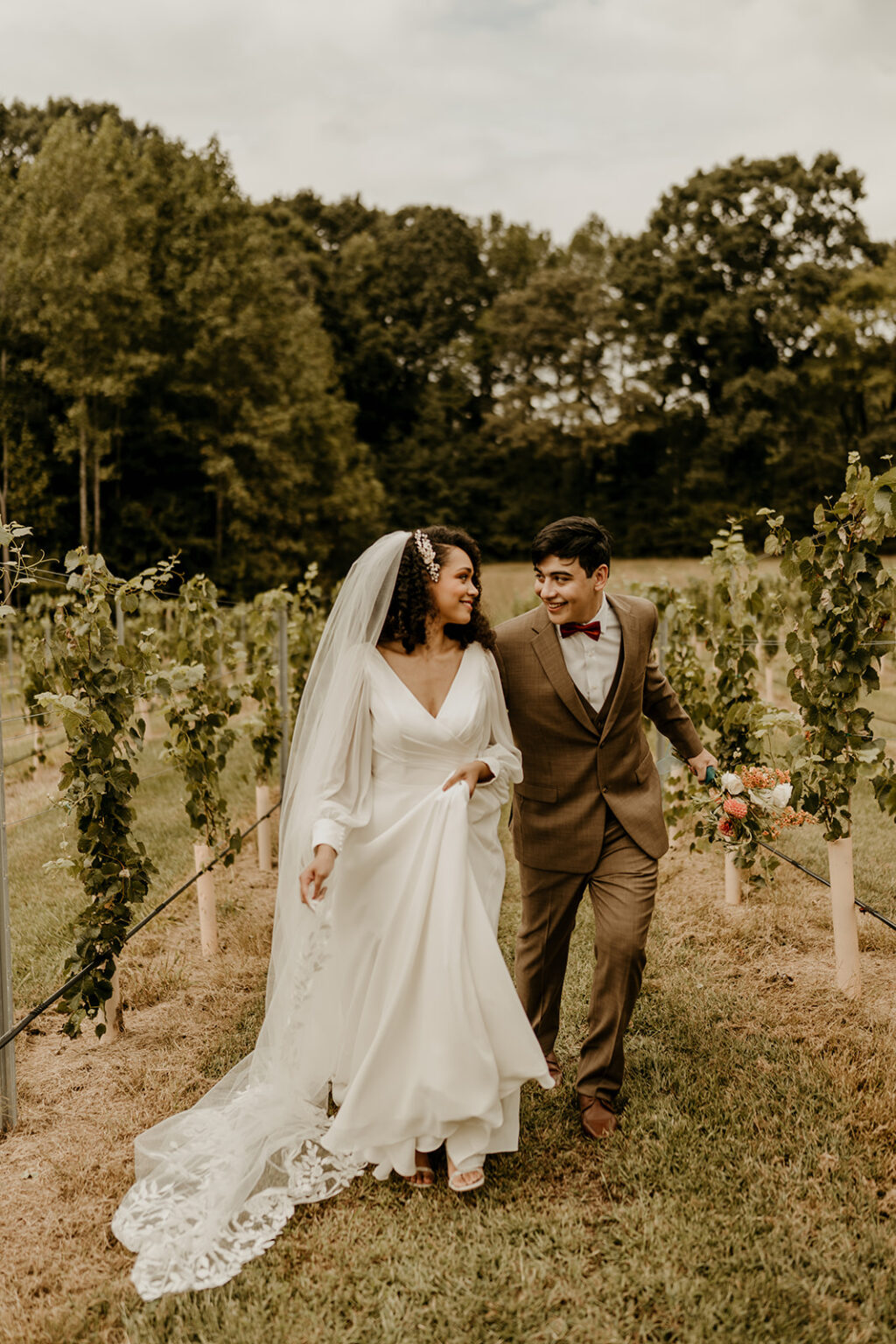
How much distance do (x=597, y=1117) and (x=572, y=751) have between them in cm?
119

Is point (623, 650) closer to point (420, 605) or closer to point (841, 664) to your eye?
point (420, 605)

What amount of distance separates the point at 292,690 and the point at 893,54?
16.9m

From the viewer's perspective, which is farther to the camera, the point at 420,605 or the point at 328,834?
the point at 420,605

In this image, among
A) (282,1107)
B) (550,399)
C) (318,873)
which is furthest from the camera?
(550,399)

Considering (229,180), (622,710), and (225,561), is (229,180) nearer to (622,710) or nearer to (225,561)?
(225,561)

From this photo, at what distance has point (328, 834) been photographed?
3.08 metres

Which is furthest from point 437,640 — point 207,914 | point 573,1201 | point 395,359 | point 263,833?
point 395,359

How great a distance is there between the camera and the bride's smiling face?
10.7 ft


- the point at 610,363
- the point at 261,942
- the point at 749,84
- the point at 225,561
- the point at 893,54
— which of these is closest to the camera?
the point at 261,942

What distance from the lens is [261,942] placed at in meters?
5.23

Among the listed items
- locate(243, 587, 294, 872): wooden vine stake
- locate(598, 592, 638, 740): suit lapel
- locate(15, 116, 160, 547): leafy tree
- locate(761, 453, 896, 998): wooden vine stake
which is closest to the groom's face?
locate(598, 592, 638, 740): suit lapel

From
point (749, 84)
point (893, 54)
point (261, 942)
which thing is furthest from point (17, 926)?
point (749, 84)

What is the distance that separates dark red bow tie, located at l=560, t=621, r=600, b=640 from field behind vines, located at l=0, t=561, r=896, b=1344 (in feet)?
5.28

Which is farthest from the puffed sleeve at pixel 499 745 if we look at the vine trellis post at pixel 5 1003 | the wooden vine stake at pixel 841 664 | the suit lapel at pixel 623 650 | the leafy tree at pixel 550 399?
the leafy tree at pixel 550 399
